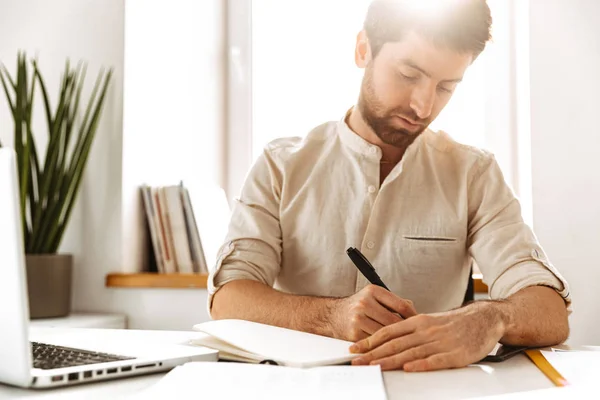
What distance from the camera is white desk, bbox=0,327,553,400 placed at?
77 centimetres

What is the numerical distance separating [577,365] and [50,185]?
5.59ft

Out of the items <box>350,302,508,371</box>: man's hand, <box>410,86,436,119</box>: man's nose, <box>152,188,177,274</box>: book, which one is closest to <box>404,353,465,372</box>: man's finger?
<box>350,302,508,371</box>: man's hand

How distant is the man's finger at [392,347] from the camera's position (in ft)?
3.09

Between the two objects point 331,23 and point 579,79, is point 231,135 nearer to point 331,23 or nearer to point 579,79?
point 331,23

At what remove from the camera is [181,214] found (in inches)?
88.5

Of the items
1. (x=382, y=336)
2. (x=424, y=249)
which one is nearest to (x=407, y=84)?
(x=424, y=249)

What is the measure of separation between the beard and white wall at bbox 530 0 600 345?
0.71 meters

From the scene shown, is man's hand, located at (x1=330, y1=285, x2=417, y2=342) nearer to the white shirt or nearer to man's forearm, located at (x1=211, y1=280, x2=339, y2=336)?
man's forearm, located at (x1=211, y1=280, x2=339, y2=336)

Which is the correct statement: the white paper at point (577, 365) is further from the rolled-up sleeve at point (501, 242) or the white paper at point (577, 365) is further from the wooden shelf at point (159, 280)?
the wooden shelf at point (159, 280)

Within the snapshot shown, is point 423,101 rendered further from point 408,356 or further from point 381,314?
point 408,356

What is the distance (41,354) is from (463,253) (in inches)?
40.9

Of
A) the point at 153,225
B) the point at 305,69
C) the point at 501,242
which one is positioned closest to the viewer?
the point at 501,242

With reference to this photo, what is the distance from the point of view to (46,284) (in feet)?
6.91

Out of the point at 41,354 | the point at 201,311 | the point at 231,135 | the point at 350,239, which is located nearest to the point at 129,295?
the point at 201,311
